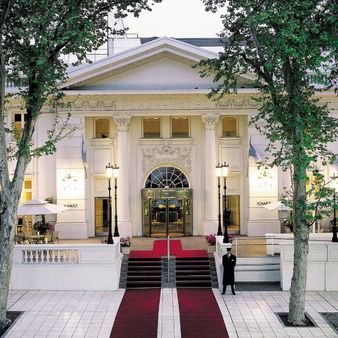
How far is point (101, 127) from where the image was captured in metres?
29.4

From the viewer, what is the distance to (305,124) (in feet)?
46.7

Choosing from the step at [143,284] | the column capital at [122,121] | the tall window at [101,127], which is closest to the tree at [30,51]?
the step at [143,284]

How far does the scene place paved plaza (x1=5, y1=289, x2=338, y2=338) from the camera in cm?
1412

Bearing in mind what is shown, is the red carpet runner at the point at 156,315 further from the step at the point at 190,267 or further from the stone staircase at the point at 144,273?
the step at the point at 190,267

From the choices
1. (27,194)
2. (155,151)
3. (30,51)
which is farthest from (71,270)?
(155,151)

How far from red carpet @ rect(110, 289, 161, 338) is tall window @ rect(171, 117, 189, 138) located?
479 inches

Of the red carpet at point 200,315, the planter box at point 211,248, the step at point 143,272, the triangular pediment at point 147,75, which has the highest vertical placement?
the triangular pediment at point 147,75

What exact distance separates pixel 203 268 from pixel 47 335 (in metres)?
8.37

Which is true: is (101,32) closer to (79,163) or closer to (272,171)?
Result: (79,163)

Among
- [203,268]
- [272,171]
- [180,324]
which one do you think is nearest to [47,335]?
[180,324]

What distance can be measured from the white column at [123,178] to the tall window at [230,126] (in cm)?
542

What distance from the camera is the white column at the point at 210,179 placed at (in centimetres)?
2819

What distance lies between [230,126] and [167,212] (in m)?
5.98

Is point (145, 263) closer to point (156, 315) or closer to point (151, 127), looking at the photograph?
point (156, 315)
